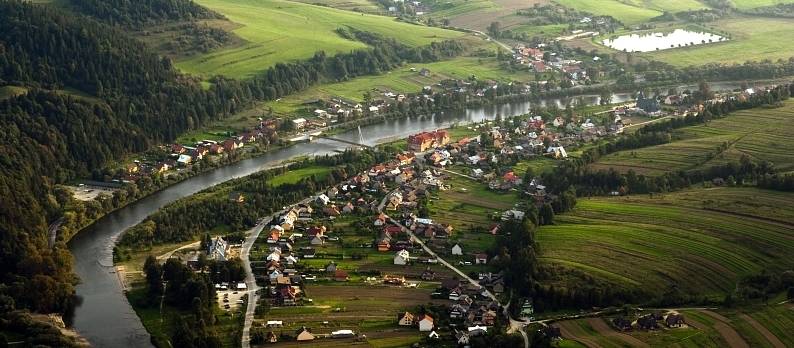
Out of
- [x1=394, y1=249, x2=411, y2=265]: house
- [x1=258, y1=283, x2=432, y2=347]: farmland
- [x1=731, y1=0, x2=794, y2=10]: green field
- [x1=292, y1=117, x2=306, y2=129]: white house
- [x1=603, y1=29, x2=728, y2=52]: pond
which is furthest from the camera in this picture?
[x1=731, y1=0, x2=794, y2=10]: green field

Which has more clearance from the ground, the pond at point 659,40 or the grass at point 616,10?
the grass at point 616,10

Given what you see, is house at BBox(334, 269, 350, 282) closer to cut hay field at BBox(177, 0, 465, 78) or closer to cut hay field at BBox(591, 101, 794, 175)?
cut hay field at BBox(591, 101, 794, 175)

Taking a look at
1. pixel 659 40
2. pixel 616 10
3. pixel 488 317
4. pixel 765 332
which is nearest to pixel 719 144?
pixel 765 332

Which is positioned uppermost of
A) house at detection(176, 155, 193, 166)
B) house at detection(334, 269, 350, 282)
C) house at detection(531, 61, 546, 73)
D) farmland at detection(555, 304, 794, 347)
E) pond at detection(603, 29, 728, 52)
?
farmland at detection(555, 304, 794, 347)

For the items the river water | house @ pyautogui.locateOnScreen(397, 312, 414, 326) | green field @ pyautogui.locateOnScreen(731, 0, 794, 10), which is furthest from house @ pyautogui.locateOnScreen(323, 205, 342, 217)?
green field @ pyautogui.locateOnScreen(731, 0, 794, 10)

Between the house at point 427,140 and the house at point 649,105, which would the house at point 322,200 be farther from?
the house at point 649,105

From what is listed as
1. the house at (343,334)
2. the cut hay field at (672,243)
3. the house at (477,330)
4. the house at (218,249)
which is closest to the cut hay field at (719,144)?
the cut hay field at (672,243)
